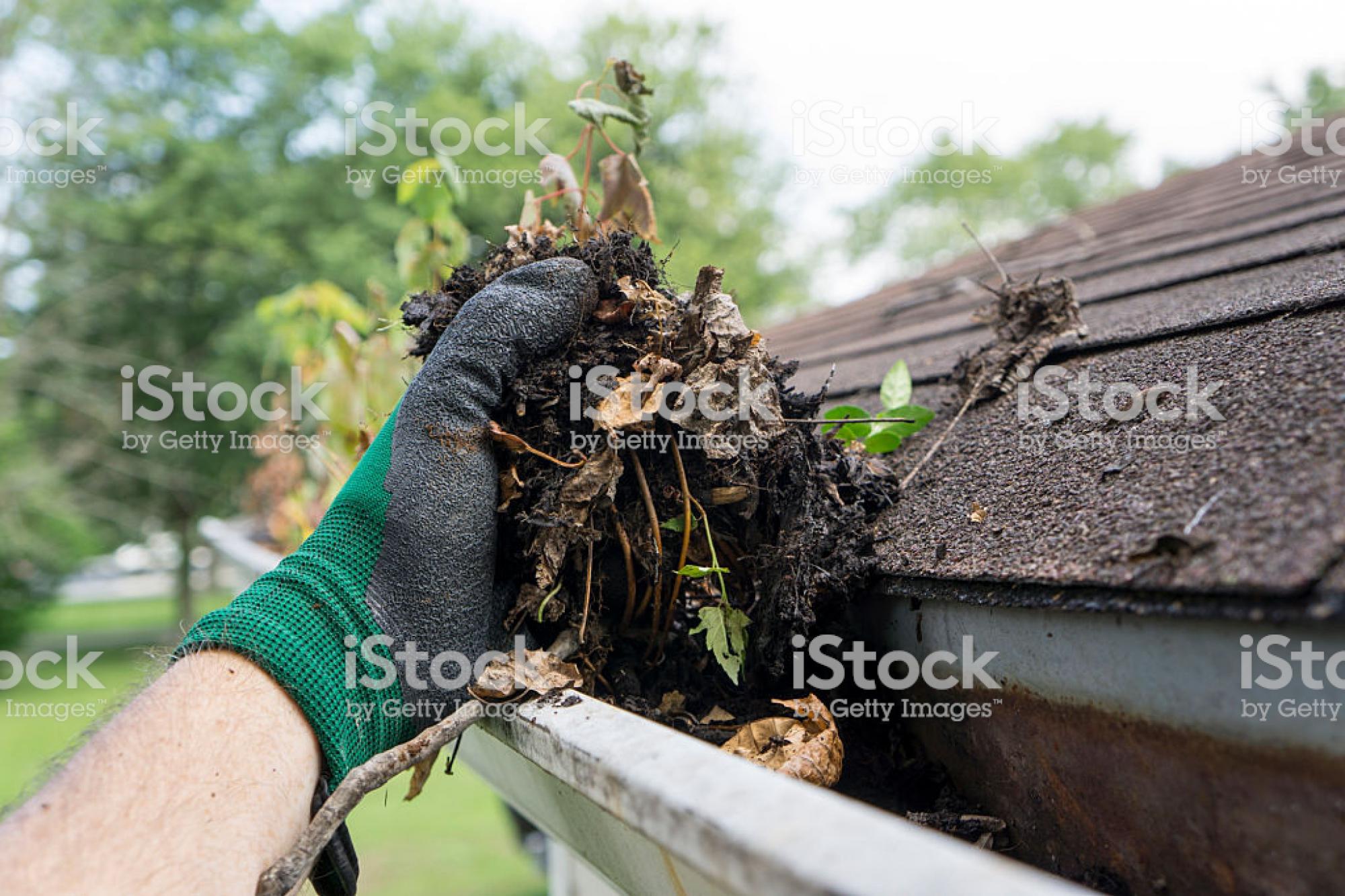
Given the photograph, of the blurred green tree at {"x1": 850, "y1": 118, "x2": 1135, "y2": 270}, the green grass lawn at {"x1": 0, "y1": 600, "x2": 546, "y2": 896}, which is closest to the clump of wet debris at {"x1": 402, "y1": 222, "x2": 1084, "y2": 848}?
the green grass lawn at {"x1": 0, "y1": 600, "x2": 546, "y2": 896}

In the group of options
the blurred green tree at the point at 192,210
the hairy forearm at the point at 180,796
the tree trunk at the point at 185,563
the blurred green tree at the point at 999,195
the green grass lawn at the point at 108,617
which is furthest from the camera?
the blurred green tree at the point at 999,195

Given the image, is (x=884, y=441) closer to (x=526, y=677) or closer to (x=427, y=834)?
(x=526, y=677)

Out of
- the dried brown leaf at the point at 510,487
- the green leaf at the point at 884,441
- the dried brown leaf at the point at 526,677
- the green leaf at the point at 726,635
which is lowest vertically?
the dried brown leaf at the point at 526,677

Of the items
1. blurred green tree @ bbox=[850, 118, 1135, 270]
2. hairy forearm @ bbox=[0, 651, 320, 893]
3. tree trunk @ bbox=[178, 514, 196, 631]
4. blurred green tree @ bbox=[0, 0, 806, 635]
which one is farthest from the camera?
blurred green tree @ bbox=[850, 118, 1135, 270]

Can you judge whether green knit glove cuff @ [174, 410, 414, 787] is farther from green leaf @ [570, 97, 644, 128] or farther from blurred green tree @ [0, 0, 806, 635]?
blurred green tree @ [0, 0, 806, 635]

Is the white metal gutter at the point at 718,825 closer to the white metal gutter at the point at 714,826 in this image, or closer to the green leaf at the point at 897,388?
the white metal gutter at the point at 714,826

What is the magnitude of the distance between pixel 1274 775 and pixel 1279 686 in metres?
0.08

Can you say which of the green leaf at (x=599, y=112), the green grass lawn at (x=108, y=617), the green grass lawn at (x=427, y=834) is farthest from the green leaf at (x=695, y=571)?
the green grass lawn at (x=108, y=617)

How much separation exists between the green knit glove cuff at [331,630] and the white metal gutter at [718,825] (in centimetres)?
20

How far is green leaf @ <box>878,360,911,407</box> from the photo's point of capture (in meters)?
1.41

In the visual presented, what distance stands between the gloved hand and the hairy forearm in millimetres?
58

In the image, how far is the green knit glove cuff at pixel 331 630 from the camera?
3.26 feet

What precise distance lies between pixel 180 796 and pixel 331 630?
0.23 m

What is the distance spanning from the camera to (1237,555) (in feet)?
2.18
